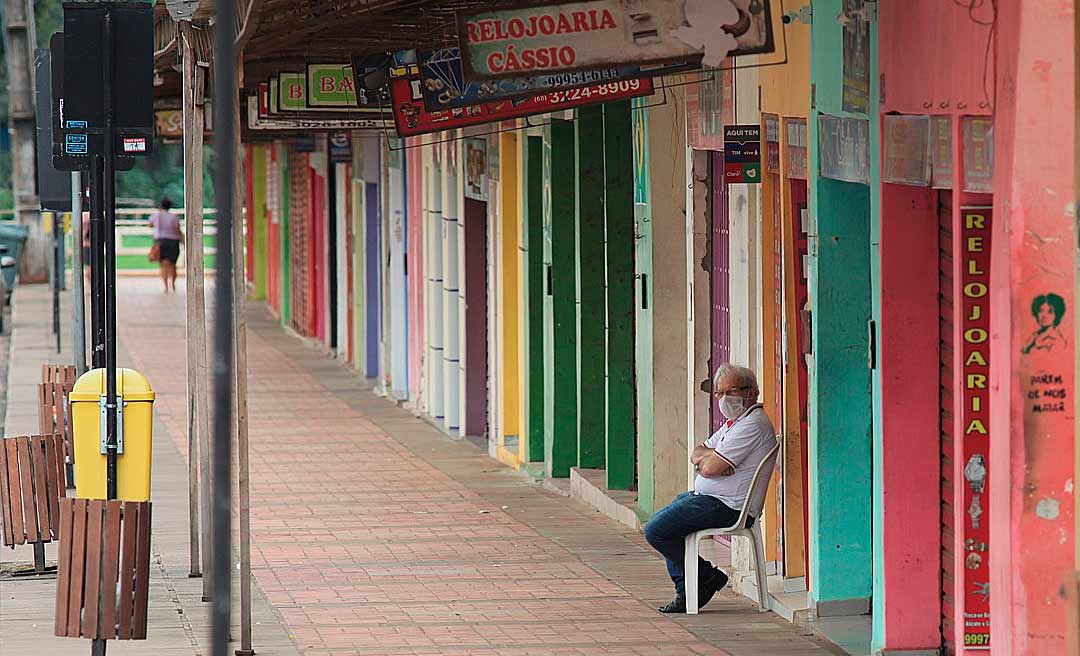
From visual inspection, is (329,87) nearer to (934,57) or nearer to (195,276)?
(195,276)

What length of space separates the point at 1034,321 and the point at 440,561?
5.43 metres

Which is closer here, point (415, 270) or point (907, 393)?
point (907, 393)

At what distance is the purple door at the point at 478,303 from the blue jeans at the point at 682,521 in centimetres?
792

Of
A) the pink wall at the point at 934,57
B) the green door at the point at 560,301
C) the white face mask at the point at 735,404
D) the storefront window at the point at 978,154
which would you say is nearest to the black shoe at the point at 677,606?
the white face mask at the point at 735,404

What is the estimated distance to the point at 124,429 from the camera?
1009 centimetres

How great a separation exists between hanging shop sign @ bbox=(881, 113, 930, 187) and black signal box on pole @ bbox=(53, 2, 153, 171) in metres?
3.55

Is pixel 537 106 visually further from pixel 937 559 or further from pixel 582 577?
pixel 937 559

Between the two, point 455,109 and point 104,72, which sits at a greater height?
point 104,72

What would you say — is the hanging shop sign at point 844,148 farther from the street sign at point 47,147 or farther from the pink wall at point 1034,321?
the street sign at point 47,147

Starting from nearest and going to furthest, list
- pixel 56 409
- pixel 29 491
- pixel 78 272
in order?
pixel 29 491 → pixel 56 409 → pixel 78 272

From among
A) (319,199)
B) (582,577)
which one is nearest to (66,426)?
(582,577)

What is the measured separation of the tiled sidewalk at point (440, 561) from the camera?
9367mm

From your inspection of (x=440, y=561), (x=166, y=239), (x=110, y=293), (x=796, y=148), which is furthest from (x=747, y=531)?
(x=166, y=239)

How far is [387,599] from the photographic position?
10430 millimetres
